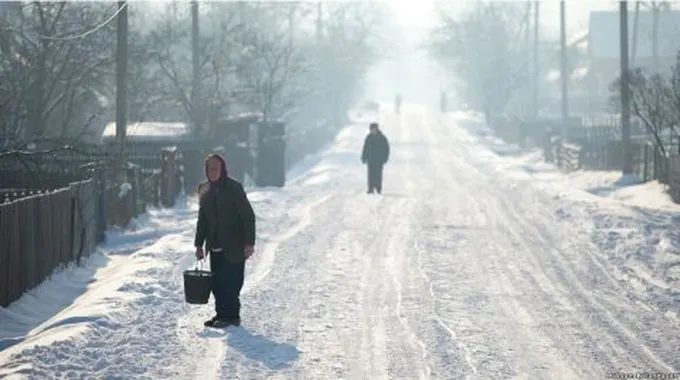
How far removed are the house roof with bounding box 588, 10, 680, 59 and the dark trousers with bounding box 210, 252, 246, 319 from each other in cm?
8444

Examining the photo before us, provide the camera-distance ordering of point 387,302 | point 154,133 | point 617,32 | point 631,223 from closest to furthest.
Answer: point 387,302
point 631,223
point 154,133
point 617,32

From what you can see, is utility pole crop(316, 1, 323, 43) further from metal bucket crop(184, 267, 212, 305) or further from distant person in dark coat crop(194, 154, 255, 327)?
Answer: metal bucket crop(184, 267, 212, 305)

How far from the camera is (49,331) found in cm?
1079

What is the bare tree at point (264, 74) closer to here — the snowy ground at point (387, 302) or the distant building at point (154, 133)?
the distant building at point (154, 133)

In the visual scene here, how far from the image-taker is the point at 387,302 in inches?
523

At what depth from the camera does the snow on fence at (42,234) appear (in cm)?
1265

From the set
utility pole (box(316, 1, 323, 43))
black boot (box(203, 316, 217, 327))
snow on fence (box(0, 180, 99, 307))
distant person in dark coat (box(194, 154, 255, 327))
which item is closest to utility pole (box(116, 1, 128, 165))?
snow on fence (box(0, 180, 99, 307))

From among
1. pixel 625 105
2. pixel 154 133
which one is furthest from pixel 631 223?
pixel 154 133

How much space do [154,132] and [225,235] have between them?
30975 millimetres

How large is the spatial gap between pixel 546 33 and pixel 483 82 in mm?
72951

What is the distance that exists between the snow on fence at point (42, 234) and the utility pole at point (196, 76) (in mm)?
19074

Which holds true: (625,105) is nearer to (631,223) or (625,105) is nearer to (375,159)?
(375,159)

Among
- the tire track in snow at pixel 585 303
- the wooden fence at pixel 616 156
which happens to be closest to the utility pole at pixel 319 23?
the wooden fence at pixel 616 156

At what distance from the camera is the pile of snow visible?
14906mm
